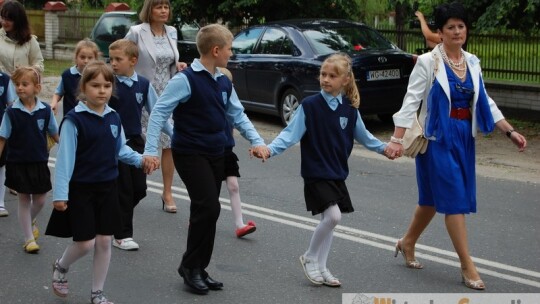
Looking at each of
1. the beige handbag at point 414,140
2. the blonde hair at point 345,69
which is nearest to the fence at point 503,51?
the beige handbag at point 414,140

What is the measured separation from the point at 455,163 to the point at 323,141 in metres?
0.88

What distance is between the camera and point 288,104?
14750mm

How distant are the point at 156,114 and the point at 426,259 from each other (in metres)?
2.33

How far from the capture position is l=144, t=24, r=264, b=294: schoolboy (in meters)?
6.38

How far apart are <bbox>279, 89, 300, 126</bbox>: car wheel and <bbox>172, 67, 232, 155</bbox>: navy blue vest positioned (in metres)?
8.10

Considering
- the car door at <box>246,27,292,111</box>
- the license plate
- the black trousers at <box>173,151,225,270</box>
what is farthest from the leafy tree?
the black trousers at <box>173,151,225,270</box>

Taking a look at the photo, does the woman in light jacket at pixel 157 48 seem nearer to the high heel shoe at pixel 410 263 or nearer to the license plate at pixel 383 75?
Result: the high heel shoe at pixel 410 263

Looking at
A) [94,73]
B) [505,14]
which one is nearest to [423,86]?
[94,73]

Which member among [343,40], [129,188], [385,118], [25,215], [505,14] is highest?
[505,14]

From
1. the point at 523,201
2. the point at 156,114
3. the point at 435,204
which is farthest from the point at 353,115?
the point at 523,201

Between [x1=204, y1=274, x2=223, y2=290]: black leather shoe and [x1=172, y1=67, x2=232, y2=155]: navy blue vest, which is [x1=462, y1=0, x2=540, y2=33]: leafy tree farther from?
[x1=204, y1=274, x2=223, y2=290]: black leather shoe

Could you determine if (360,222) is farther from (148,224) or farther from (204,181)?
(204,181)

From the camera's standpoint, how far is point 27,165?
773cm

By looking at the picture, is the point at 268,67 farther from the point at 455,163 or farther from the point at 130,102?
the point at 455,163
